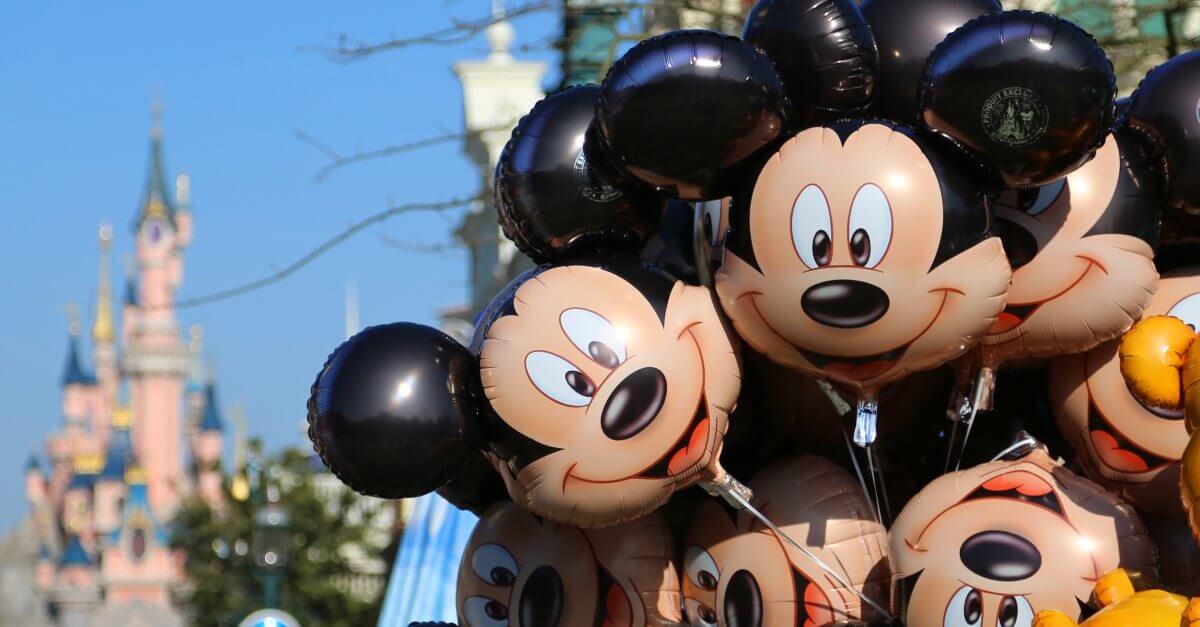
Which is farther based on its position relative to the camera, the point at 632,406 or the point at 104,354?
the point at 104,354

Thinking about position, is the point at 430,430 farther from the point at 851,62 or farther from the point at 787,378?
the point at 851,62

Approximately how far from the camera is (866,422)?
15.4 ft

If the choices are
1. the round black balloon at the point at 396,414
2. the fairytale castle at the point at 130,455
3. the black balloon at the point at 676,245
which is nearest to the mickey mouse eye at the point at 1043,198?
the black balloon at the point at 676,245

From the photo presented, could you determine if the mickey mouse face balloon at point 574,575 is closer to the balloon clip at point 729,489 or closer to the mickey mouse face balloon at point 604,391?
the balloon clip at point 729,489

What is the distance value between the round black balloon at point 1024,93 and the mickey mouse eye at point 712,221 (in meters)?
0.67

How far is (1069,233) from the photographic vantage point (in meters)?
4.61

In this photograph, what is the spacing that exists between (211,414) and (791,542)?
185 feet

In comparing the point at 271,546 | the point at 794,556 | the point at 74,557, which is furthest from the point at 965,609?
the point at 74,557

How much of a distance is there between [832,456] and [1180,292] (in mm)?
1087

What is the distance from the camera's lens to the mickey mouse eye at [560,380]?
4492 mm

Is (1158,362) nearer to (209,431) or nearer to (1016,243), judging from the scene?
(1016,243)

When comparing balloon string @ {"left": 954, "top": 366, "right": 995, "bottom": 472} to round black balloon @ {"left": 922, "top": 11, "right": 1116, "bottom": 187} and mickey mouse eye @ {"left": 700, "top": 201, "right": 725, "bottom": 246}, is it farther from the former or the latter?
mickey mouse eye @ {"left": 700, "top": 201, "right": 725, "bottom": 246}

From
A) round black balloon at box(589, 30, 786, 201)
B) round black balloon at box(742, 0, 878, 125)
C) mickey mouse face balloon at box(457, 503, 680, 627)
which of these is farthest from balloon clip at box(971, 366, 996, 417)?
mickey mouse face balloon at box(457, 503, 680, 627)

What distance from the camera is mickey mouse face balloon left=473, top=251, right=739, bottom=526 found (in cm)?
450
